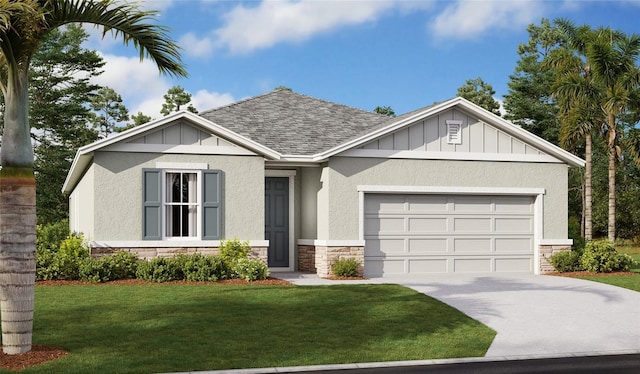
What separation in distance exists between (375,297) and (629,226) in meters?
33.2

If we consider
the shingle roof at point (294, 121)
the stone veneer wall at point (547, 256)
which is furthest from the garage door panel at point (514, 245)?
the shingle roof at point (294, 121)

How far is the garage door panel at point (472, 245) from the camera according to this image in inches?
792

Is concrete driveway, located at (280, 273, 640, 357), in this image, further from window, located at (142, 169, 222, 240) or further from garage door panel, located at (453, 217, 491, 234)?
window, located at (142, 169, 222, 240)

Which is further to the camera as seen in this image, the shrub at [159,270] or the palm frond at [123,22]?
the shrub at [159,270]

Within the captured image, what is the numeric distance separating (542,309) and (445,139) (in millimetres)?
7074

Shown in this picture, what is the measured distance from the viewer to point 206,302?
45.1 ft

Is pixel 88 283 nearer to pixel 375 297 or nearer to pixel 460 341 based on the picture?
pixel 375 297

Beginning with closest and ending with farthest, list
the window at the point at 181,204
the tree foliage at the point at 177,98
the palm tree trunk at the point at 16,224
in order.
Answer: the palm tree trunk at the point at 16,224 < the window at the point at 181,204 < the tree foliage at the point at 177,98

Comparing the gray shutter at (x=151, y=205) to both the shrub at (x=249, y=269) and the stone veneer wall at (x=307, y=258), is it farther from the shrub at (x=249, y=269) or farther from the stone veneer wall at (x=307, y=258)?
the stone veneer wall at (x=307, y=258)

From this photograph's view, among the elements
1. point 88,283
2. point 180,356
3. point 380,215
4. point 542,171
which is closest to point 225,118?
point 380,215

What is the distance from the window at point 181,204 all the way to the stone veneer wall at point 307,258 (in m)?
3.34

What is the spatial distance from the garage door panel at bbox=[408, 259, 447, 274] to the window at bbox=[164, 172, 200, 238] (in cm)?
586

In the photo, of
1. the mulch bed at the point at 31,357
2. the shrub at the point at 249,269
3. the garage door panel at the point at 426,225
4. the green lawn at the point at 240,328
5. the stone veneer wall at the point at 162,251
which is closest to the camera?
the mulch bed at the point at 31,357

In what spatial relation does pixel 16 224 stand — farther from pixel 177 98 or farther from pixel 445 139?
pixel 177 98
